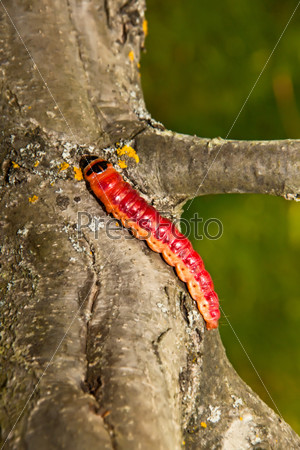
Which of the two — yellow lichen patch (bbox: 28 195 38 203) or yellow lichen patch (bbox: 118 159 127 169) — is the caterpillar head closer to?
yellow lichen patch (bbox: 118 159 127 169)

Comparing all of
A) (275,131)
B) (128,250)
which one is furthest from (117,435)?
(275,131)

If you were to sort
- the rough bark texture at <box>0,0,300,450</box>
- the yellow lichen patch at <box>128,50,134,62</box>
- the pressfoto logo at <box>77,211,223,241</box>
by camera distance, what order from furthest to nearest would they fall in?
1. the yellow lichen patch at <box>128,50,134,62</box>
2. the pressfoto logo at <box>77,211,223,241</box>
3. the rough bark texture at <box>0,0,300,450</box>

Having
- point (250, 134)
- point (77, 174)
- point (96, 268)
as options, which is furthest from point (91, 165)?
point (250, 134)

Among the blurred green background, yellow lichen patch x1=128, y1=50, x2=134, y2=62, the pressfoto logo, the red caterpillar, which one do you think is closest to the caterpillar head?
the red caterpillar

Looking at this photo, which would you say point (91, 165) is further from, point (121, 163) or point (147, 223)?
point (147, 223)

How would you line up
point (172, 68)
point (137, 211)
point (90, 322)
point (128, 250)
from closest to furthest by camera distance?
point (90, 322) < point (128, 250) < point (137, 211) < point (172, 68)

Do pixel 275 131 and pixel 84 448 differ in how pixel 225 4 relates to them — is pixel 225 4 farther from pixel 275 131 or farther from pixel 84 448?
pixel 84 448
